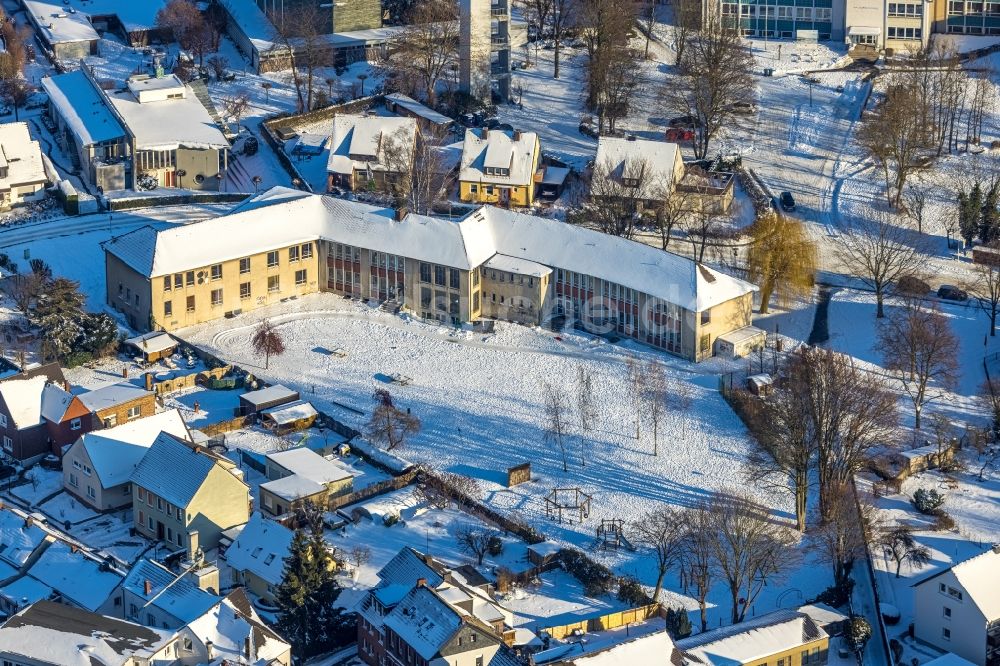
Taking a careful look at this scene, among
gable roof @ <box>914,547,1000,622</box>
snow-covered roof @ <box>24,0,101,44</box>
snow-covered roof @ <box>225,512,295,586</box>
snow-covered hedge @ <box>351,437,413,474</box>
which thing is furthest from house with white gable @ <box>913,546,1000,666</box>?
snow-covered roof @ <box>24,0,101,44</box>

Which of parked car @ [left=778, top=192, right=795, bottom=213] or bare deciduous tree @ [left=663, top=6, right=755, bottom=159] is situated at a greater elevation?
bare deciduous tree @ [left=663, top=6, right=755, bottom=159]

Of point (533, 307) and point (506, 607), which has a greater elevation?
point (533, 307)

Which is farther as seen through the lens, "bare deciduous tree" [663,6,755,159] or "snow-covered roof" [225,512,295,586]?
"bare deciduous tree" [663,6,755,159]

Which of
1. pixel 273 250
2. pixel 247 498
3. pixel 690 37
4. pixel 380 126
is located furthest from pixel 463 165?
pixel 247 498

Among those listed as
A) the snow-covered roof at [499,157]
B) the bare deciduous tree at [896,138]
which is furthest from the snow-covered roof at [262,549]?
the bare deciduous tree at [896,138]

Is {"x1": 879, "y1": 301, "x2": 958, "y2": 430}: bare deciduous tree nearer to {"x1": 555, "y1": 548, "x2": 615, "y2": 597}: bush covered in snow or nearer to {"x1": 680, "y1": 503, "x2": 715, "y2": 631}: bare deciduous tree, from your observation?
{"x1": 680, "y1": 503, "x2": 715, "y2": 631}: bare deciduous tree

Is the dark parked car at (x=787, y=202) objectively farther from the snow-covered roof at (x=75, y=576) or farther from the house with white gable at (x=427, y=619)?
the snow-covered roof at (x=75, y=576)

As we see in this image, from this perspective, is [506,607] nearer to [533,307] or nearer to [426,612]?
[426,612]
